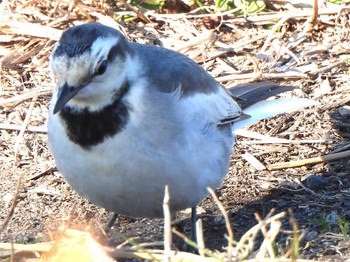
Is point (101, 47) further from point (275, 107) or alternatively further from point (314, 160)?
point (314, 160)

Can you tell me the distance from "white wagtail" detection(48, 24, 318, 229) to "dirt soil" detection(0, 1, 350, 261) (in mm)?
397

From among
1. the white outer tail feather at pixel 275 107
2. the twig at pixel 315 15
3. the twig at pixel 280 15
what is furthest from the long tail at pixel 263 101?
the twig at pixel 280 15

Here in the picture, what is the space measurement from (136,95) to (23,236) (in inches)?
52.2

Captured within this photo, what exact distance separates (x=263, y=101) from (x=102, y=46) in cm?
203

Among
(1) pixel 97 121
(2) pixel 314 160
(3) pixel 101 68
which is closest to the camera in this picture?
(3) pixel 101 68

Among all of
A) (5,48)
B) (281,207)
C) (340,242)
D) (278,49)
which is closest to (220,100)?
(281,207)

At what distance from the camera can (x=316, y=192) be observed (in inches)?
229

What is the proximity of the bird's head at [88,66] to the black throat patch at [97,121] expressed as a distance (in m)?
0.03

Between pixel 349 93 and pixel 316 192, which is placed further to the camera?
pixel 349 93

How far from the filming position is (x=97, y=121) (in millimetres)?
4520

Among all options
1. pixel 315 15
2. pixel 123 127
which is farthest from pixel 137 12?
pixel 123 127

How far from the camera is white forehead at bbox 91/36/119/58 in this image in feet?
14.4

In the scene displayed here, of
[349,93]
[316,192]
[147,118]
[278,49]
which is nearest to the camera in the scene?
[147,118]

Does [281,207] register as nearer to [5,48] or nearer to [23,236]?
[23,236]
